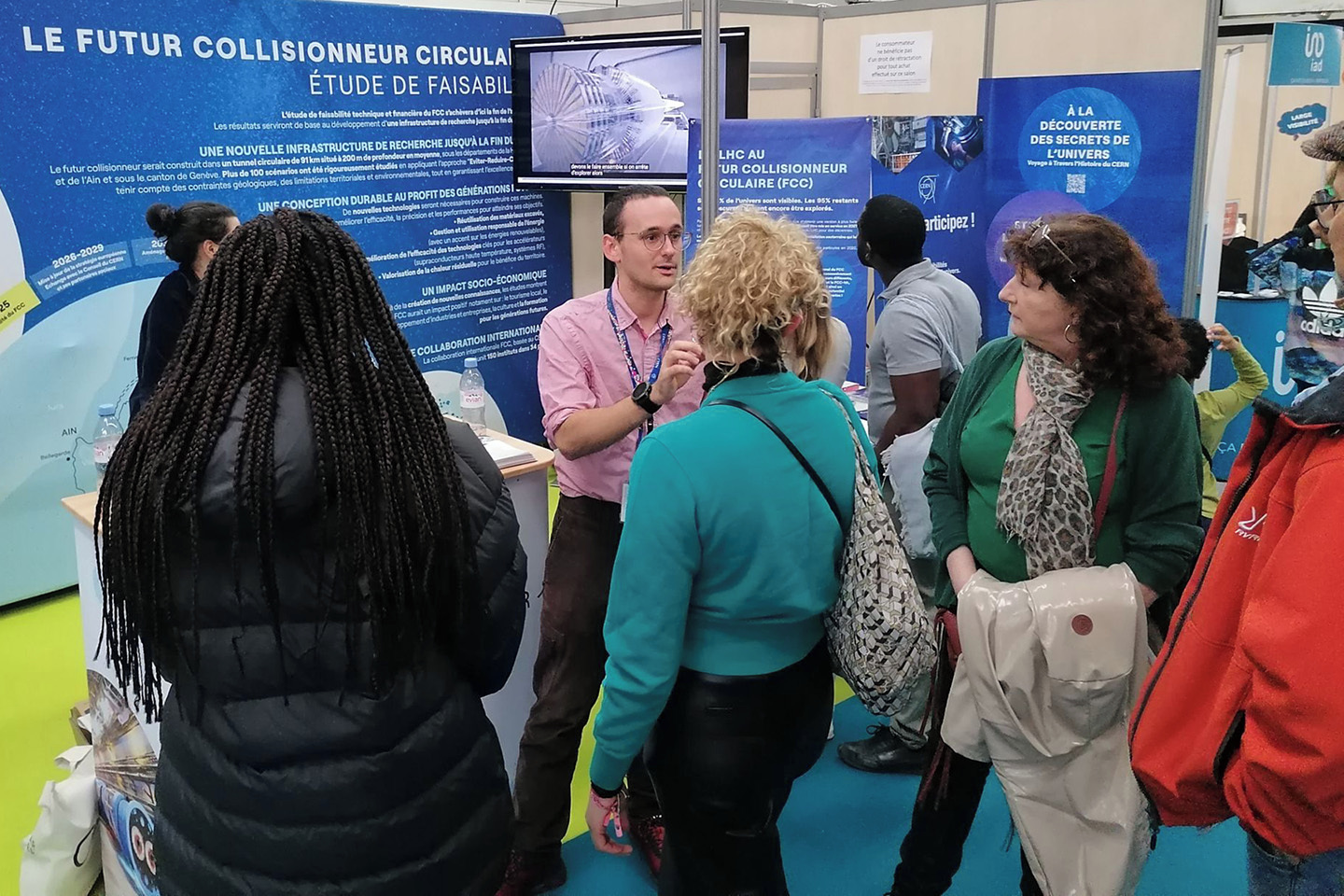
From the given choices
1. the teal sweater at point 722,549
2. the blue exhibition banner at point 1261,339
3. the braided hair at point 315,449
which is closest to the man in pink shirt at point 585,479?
the teal sweater at point 722,549

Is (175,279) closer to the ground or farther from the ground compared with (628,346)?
farther from the ground

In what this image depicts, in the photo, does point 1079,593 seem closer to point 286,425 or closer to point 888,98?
point 286,425

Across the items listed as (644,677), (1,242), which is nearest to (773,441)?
(644,677)

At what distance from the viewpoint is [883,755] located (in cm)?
293

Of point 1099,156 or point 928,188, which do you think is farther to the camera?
point 928,188

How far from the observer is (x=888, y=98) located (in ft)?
13.6

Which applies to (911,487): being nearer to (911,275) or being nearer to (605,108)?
(911,275)

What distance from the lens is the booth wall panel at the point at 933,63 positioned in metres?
3.87

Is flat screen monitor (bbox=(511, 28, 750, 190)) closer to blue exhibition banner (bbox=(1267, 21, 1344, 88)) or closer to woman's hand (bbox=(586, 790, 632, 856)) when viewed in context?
blue exhibition banner (bbox=(1267, 21, 1344, 88))

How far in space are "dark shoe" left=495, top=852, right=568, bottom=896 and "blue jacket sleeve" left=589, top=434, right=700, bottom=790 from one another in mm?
939

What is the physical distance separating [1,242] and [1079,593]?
3.68 metres

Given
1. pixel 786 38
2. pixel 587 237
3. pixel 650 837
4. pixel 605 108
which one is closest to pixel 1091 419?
pixel 650 837

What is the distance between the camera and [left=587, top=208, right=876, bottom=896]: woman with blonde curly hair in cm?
150

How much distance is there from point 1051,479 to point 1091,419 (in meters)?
0.13
